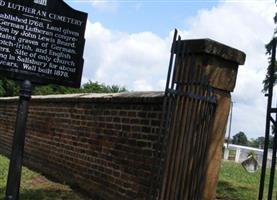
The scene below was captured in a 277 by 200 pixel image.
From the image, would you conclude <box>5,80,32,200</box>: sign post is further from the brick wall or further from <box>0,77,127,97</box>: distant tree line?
<box>0,77,127,97</box>: distant tree line

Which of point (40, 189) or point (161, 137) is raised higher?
point (161, 137)

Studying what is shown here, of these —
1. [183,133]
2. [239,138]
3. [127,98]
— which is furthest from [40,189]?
[239,138]

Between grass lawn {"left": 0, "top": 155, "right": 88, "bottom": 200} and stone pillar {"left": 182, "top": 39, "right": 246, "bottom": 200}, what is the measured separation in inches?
101

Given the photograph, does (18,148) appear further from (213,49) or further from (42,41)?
(213,49)

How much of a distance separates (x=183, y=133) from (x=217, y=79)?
2.34 feet

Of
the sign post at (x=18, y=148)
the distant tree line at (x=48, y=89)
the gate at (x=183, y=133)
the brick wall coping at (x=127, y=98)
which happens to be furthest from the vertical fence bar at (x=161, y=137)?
the distant tree line at (x=48, y=89)

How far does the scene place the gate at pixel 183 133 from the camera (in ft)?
18.7

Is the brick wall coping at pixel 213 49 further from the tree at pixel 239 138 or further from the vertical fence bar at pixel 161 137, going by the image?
the tree at pixel 239 138

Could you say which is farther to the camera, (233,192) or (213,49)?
(233,192)

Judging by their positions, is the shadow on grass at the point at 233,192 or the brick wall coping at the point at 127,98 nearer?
the brick wall coping at the point at 127,98

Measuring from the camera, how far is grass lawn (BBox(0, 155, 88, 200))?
789 cm

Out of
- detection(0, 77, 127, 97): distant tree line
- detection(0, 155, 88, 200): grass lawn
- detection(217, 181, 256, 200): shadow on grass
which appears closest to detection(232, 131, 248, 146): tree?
detection(0, 77, 127, 97): distant tree line

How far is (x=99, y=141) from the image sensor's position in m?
8.12

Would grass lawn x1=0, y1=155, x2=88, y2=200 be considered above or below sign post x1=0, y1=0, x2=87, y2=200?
below
